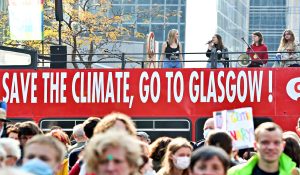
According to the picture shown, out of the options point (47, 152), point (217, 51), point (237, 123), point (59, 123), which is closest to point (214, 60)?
point (217, 51)

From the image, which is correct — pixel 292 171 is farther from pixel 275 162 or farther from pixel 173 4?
pixel 173 4

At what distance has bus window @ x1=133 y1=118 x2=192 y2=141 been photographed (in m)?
21.0

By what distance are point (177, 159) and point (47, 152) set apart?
3.15 m

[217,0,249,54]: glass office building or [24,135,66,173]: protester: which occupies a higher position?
[217,0,249,54]: glass office building

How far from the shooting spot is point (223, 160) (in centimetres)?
732

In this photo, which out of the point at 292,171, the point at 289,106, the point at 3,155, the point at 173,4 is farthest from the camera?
the point at 173,4

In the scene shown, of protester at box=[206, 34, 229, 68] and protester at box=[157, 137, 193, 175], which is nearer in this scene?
protester at box=[157, 137, 193, 175]

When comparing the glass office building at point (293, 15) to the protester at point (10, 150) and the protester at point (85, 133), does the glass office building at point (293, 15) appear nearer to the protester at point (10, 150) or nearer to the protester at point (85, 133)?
the protester at point (85, 133)

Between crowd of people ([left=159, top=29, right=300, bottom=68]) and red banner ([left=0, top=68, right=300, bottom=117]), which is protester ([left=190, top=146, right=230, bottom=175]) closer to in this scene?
crowd of people ([left=159, top=29, right=300, bottom=68])

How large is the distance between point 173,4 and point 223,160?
10194cm

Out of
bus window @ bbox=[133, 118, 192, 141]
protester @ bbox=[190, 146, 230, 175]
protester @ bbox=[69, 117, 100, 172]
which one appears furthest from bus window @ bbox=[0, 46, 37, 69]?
protester @ bbox=[190, 146, 230, 175]

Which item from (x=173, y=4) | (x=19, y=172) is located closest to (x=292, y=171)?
(x=19, y=172)

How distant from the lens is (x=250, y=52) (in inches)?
805

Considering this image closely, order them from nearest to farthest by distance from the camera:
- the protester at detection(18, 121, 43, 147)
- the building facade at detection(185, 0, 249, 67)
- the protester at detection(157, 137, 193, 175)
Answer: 1. the protester at detection(157, 137, 193, 175)
2. the protester at detection(18, 121, 43, 147)
3. the building facade at detection(185, 0, 249, 67)
